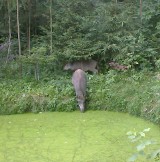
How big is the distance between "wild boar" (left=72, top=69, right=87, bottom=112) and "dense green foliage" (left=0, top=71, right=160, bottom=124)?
12cm

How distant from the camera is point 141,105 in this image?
21.0 ft

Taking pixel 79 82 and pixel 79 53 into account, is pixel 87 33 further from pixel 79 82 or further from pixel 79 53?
pixel 79 82

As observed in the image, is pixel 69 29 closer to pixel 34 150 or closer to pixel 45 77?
pixel 45 77

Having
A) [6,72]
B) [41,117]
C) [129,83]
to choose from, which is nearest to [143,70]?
[129,83]

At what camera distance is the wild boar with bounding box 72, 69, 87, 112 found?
6.74 m

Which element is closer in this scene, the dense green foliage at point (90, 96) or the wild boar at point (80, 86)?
the dense green foliage at point (90, 96)

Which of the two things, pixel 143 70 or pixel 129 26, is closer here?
pixel 143 70

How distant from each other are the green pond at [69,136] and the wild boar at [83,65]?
5.82 feet

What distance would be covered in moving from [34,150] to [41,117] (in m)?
1.60

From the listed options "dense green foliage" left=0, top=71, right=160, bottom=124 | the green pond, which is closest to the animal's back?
"dense green foliage" left=0, top=71, right=160, bottom=124

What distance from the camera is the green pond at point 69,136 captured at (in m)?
4.64

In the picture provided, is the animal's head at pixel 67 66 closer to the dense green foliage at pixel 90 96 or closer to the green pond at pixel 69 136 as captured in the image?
the dense green foliage at pixel 90 96

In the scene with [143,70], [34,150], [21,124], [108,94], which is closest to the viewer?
[34,150]

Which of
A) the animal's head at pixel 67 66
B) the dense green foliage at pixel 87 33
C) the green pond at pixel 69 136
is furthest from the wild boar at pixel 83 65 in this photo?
the green pond at pixel 69 136
